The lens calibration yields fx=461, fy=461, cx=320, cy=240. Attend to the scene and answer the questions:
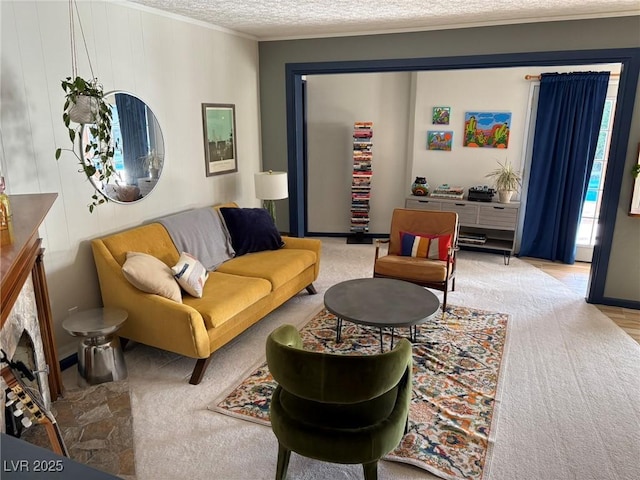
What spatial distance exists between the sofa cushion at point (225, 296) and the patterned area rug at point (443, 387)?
0.46 metres

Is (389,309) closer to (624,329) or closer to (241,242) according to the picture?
(241,242)

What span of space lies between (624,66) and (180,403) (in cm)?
443

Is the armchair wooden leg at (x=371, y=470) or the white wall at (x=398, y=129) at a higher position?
the white wall at (x=398, y=129)

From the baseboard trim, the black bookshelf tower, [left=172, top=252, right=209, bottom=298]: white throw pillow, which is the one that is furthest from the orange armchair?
the black bookshelf tower

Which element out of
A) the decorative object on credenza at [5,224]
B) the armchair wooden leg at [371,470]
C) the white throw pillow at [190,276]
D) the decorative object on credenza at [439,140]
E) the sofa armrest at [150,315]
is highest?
the decorative object on credenza at [439,140]

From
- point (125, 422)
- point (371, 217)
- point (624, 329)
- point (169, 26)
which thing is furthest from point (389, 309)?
point (371, 217)

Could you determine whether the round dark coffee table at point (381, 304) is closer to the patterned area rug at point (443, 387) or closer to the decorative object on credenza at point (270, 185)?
the patterned area rug at point (443, 387)

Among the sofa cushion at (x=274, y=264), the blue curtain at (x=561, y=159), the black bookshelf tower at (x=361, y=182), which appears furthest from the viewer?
the black bookshelf tower at (x=361, y=182)

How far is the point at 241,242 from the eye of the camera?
438 centimetres

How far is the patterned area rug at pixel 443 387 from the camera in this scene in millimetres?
2396

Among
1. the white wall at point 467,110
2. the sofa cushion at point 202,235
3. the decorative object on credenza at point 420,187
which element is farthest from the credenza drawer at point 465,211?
the sofa cushion at point 202,235

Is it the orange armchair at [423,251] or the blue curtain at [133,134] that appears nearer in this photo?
the blue curtain at [133,134]

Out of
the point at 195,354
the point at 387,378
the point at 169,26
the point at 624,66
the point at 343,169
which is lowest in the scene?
the point at 195,354

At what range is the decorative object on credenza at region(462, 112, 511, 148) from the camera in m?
5.79
